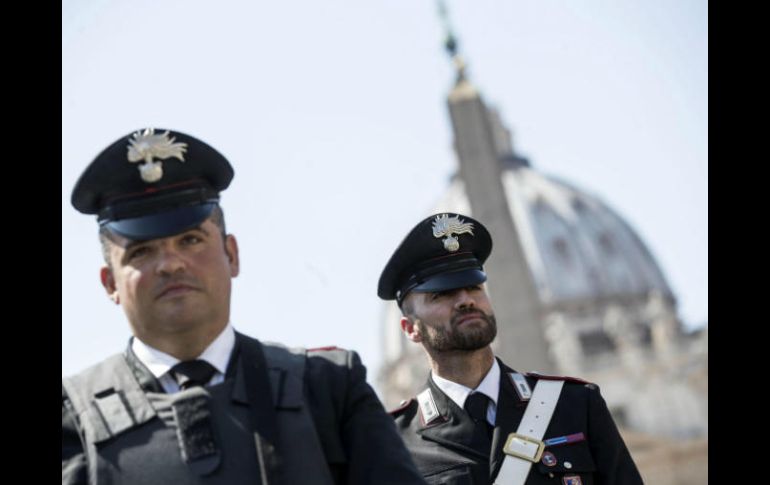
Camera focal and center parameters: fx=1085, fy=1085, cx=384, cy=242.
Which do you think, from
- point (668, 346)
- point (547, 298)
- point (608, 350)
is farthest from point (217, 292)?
point (547, 298)

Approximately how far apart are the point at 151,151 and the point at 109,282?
0.26 metres

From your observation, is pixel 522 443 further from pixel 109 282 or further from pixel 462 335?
pixel 109 282

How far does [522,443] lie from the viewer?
112 inches

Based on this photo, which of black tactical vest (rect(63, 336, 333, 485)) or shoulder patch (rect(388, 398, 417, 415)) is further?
shoulder patch (rect(388, 398, 417, 415))

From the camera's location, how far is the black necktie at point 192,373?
1.89m

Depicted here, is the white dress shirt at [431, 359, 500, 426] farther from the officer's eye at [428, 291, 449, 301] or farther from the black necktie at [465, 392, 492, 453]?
the officer's eye at [428, 291, 449, 301]

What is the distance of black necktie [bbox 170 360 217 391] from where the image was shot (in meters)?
1.89

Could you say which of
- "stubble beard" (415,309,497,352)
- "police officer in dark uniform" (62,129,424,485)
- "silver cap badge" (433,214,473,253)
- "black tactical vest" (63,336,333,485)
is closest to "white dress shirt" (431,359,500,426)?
"stubble beard" (415,309,497,352)

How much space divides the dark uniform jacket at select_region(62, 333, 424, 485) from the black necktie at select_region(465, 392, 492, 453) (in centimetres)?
104

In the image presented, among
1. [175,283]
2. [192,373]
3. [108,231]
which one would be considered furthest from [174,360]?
[108,231]

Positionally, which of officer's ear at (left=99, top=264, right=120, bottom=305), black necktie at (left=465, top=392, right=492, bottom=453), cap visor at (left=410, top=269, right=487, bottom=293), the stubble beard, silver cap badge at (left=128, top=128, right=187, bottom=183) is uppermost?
silver cap badge at (left=128, top=128, right=187, bottom=183)

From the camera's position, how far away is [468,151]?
1217cm
